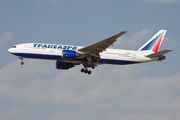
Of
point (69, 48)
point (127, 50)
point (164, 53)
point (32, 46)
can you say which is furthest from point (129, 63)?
point (32, 46)

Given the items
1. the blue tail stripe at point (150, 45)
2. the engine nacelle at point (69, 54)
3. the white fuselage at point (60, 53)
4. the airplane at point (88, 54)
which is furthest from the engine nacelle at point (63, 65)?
the blue tail stripe at point (150, 45)

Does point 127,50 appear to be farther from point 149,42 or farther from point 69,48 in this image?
point 69,48

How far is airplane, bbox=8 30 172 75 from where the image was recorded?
44.7 meters

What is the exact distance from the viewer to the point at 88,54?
45.9 meters

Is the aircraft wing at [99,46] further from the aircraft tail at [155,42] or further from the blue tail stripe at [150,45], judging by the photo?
the blue tail stripe at [150,45]

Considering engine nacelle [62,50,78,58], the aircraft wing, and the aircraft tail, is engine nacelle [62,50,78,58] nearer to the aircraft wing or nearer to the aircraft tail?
the aircraft wing

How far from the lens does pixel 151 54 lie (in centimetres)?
4853

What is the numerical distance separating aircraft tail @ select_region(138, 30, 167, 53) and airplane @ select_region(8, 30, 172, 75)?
1.31 m

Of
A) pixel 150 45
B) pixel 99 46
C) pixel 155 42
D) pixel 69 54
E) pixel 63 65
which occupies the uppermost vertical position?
pixel 155 42

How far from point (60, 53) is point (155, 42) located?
1705 cm

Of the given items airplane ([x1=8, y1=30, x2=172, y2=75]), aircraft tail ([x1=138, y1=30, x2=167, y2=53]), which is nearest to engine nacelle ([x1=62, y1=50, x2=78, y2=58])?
airplane ([x1=8, y1=30, x2=172, y2=75])

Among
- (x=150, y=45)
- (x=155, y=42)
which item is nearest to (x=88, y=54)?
(x=150, y=45)

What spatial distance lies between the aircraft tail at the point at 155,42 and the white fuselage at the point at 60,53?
9.60ft

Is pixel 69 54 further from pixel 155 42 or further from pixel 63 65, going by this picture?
pixel 155 42
